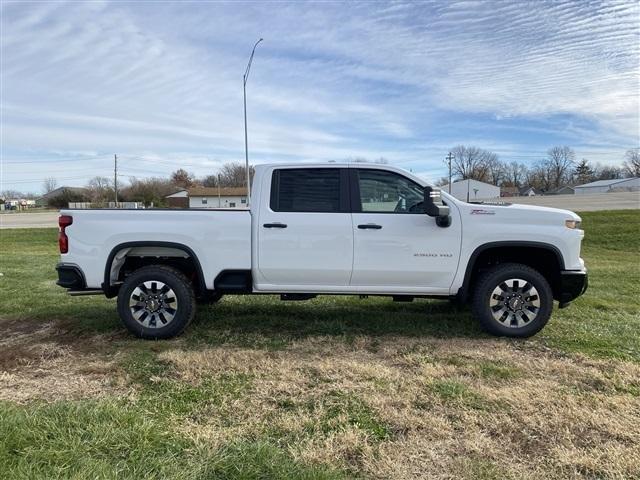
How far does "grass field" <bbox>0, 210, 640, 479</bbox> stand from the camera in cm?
283

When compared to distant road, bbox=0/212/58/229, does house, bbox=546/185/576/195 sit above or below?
above

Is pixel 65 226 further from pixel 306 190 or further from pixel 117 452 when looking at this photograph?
pixel 117 452

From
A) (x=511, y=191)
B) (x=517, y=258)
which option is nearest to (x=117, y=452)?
(x=517, y=258)

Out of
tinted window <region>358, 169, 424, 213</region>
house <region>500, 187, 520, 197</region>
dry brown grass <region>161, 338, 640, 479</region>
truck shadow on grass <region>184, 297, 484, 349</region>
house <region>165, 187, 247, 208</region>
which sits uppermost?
house <region>500, 187, 520, 197</region>

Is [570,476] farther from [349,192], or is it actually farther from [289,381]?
[349,192]

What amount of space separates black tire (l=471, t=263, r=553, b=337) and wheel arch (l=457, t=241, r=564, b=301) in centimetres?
17

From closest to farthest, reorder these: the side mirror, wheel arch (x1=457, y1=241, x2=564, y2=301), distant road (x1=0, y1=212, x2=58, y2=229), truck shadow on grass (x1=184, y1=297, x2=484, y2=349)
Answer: the side mirror, wheel arch (x1=457, y1=241, x2=564, y2=301), truck shadow on grass (x1=184, y1=297, x2=484, y2=349), distant road (x1=0, y1=212, x2=58, y2=229)

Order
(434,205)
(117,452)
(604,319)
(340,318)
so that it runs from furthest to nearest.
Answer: (340,318) < (604,319) < (434,205) < (117,452)

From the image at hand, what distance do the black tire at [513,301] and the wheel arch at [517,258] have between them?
0.17 m

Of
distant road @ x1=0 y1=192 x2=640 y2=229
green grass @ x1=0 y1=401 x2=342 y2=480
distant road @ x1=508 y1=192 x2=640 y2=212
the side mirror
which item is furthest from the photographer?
distant road @ x1=508 y1=192 x2=640 y2=212

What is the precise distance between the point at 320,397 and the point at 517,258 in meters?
2.98

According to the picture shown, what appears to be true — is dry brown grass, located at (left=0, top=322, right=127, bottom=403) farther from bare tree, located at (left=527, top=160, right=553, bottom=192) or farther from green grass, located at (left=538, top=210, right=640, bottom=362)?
bare tree, located at (left=527, top=160, right=553, bottom=192)

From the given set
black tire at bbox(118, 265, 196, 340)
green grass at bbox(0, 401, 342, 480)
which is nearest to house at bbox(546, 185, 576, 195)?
black tire at bbox(118, 265, 196, 340)

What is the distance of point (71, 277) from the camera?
5238 millimetres
